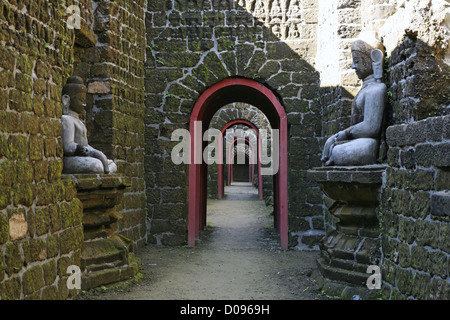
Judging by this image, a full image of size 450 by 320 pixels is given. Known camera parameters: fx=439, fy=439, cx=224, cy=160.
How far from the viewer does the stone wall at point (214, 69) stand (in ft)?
21.4

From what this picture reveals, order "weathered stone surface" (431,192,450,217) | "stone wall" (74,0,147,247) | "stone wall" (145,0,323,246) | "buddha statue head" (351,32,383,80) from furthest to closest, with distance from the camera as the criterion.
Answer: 1. "stone wall" (145,0,323,246)
2. "stone wall" (74,0,147,247)
3. "buddha statue head" (351,32,383,80)
4. "weathered stone surface" (431,192,450,217)

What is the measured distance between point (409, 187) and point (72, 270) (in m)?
2.81

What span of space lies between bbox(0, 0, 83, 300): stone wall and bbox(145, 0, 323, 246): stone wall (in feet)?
9.11

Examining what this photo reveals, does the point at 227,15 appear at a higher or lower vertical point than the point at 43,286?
higher

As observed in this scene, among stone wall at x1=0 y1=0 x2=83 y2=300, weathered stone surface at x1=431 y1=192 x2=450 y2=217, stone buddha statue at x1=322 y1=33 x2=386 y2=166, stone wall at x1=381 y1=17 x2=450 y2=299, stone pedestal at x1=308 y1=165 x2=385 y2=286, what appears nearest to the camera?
weathered stone surface at x1=431 y1=192 x2=450 y2=217

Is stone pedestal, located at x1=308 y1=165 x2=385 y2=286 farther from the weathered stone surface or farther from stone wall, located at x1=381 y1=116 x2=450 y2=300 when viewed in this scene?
the weathered stone surface

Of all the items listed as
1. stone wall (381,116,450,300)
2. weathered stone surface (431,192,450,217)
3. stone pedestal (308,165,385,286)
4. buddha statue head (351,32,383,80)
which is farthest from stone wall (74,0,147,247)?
weathered stone surface (431,192,450,217)

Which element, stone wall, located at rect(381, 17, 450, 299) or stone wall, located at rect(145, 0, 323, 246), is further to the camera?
stone wall, located at rect(145, 0, 323, 246)

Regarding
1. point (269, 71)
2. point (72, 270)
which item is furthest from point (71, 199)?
point (269, 71)

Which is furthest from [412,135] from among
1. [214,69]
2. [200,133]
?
[200,133]

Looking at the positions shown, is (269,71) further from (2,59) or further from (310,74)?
(2,59)

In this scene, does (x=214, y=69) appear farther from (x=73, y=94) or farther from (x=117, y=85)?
(x=73, y=94)

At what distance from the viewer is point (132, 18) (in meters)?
6.18

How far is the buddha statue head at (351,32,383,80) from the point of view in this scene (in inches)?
181
